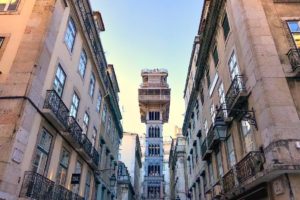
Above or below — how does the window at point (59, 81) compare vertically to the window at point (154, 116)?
below

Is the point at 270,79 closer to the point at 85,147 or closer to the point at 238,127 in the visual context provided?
the point at 238,127

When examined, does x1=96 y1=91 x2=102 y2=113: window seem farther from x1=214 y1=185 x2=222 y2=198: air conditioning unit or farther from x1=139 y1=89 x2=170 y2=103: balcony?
x1=139 y1=89 x2=170 y2=103: balcony

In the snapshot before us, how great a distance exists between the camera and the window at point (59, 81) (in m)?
13.6

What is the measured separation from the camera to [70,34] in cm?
1591

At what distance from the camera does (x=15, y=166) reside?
9.72 m

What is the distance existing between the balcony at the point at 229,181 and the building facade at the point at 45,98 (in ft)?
26.4

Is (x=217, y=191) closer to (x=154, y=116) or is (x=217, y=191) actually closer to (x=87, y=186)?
(x=87, y=186)

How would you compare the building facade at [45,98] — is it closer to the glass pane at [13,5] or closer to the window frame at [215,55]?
the glass pane at [13,5]

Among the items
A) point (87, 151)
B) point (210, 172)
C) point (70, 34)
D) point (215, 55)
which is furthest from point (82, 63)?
point (210, 172)

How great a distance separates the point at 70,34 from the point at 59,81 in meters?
3.48

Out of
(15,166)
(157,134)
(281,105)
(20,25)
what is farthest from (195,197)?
(157,134)

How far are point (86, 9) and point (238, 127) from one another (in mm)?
12712

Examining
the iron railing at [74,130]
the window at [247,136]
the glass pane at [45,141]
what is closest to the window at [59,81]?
the iron railing at [74,130]

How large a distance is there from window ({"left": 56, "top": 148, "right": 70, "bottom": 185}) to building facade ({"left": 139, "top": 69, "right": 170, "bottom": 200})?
5976 centimetres
